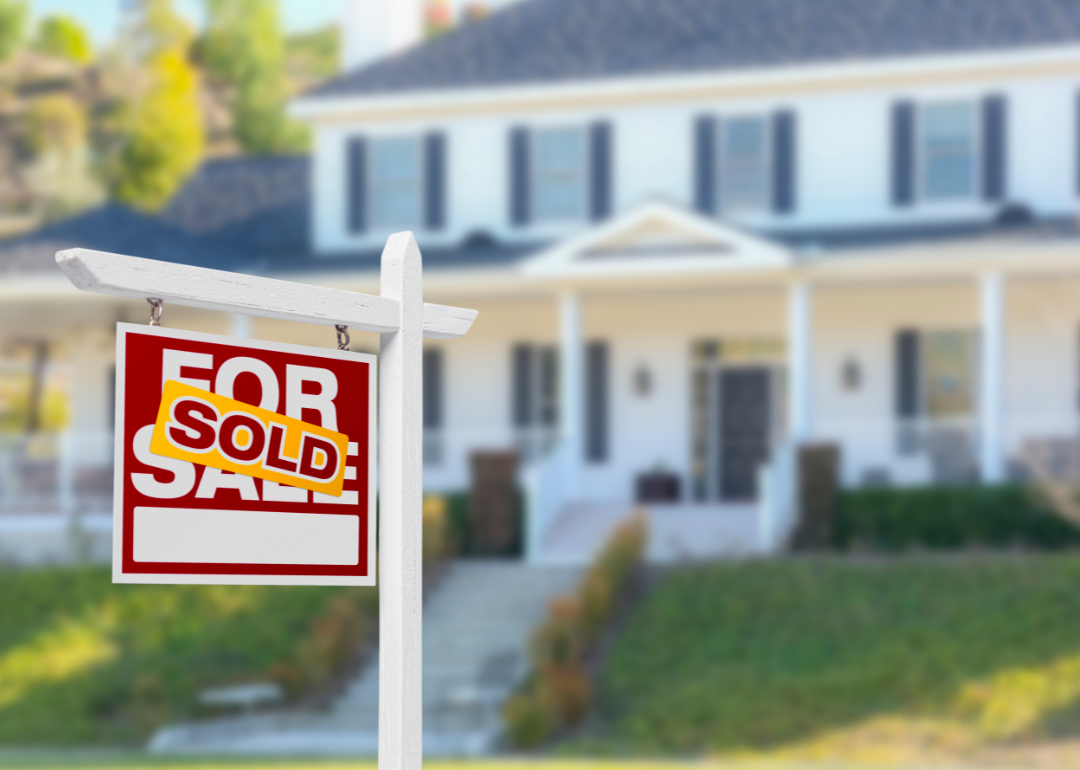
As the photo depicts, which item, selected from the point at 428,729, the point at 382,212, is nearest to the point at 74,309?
the point at 382,212

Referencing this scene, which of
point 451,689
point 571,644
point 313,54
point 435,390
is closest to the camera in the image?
point 571,644

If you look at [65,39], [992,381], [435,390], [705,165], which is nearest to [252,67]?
[65,39]

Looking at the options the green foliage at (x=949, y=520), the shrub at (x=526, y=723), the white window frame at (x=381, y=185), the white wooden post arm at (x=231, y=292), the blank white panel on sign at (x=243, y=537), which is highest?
the white window frame at (x=381, y=185)

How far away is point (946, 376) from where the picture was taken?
1995 centimetres

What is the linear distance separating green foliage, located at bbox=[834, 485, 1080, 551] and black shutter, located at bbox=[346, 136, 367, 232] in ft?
27.0

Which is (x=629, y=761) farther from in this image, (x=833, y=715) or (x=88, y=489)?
(x=88, y=489)

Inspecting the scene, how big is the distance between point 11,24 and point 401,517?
240 feet

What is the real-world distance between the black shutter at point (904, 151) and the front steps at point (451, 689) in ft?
21.9

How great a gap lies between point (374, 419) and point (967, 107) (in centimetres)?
1707

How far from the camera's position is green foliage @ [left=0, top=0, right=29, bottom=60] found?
229 feet

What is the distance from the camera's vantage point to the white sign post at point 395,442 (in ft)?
13.4

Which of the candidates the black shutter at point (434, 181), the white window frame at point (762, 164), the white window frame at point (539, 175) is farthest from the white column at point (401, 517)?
the black shutter at point (434, 181)

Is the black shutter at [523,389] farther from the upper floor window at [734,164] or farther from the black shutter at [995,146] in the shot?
the black shutter at [995,146]

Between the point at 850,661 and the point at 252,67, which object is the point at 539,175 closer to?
the point at 850,661
